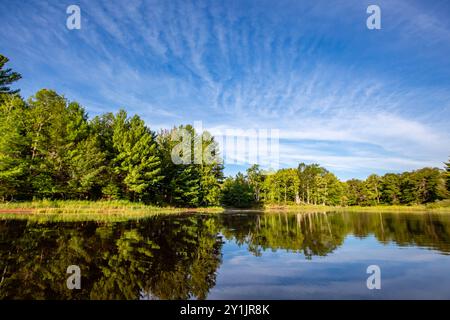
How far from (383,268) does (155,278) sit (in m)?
8.12

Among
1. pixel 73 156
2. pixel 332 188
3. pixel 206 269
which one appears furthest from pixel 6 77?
pixel 332 188

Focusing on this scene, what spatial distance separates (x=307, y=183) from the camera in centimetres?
10112

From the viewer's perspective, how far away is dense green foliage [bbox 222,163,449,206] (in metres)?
80.0

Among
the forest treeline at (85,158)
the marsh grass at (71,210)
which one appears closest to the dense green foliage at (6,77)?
the forest treeline at (85,158)

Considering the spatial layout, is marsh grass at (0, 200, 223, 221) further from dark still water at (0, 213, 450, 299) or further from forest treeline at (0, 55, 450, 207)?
dark still water at (0, 213, 450, 299)

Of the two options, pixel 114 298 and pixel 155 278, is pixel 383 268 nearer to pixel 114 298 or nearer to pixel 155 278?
pixel 155 278

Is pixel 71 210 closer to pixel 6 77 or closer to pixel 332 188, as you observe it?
pixel 6 77

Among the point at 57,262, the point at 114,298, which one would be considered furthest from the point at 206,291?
the point at 57,262

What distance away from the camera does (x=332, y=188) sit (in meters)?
104

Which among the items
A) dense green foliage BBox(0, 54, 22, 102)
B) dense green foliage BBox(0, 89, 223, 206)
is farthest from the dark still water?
dense green foliage BBox(0, 54, 22, 102)

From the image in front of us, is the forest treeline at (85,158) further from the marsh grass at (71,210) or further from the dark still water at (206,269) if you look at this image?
the dark still water at (206,269)

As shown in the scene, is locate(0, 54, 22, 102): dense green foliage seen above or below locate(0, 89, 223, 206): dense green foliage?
above

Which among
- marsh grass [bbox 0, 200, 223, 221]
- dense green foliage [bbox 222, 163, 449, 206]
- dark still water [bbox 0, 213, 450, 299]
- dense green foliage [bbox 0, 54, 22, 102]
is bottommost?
dark still water [bbox 0, 213, 450, 299]
